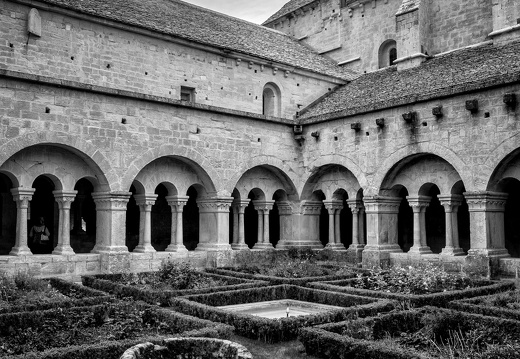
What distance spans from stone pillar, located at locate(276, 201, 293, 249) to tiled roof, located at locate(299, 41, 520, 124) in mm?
3047

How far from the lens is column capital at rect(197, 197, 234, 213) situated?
16.6 metres

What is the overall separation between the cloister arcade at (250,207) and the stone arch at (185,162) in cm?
8

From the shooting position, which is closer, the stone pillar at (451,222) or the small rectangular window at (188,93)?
the stone pillar at (451,222)

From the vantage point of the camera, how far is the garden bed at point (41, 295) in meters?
8.98

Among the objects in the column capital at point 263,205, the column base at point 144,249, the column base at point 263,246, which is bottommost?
the column base at point 263,246

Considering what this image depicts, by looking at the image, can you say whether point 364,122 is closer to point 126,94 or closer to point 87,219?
point 126,94

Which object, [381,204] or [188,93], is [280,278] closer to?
[381,204]

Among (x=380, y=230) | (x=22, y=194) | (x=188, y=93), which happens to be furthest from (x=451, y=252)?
(x=22, y=194)

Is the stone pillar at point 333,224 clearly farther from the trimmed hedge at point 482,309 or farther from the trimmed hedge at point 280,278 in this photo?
the trimmed hedge at point 482,309

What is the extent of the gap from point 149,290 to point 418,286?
5527mm

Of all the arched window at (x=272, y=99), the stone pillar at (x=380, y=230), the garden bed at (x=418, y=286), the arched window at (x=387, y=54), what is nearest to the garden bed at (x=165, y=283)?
the garden bed at (x=418, y=286)

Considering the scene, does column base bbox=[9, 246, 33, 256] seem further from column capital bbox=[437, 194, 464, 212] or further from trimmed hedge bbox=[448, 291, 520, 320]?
column capital bbox=[437, 194, 464, 212]

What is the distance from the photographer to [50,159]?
13.8 meters

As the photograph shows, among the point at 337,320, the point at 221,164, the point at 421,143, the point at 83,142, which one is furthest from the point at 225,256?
the point at 337,320
